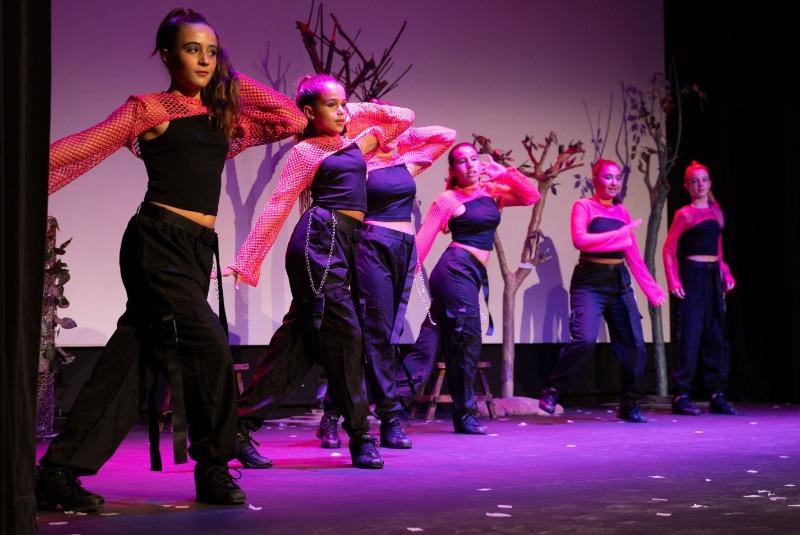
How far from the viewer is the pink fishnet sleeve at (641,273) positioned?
622 centimetres

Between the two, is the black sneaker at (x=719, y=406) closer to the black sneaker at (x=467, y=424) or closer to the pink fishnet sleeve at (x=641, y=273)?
the pink fishnet sleeve at (x=641, y=273)

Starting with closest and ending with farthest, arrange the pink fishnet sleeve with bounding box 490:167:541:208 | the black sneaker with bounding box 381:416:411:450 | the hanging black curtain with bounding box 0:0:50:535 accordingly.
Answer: the hanging black curtain with bounding box 0:0:50:535 → the black sneaker with bounding box 381:416:411:450 → the pink fishnet sleeve with bounding box 490:167:541:208

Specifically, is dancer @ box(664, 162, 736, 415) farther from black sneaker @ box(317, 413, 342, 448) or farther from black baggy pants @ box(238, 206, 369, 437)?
black baggy pants @ box(238, 206, 369, 437)

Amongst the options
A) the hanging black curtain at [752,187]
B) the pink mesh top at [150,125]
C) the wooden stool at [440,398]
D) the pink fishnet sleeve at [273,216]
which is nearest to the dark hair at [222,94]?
the pink mesh top at [150,125]

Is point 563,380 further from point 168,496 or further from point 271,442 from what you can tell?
point 168,496

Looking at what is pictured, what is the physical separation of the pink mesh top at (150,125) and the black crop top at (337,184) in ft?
1.84

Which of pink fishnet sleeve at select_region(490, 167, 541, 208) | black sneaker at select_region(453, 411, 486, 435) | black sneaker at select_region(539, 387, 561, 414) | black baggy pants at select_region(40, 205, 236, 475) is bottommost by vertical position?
black sneaker at select_region(453, 411, 486, 435)

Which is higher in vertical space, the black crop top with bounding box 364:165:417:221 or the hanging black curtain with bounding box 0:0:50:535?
the black crop top with bounding box 364:165:417:221

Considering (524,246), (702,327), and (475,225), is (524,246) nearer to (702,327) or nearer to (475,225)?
(702,327)

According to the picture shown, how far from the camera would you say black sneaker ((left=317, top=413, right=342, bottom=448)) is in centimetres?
445

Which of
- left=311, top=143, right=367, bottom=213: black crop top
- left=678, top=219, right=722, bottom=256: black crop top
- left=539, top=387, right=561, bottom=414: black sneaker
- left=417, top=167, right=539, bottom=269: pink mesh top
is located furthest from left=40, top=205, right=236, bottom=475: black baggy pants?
left=678, top=219, right=722, bottom=256: black crop top

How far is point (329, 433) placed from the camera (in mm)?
4484

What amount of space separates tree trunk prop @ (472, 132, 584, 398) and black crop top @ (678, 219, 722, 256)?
951 mm

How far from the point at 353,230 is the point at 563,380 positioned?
279cm
